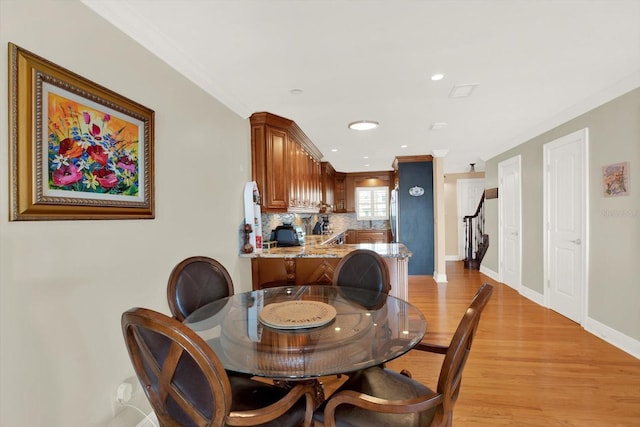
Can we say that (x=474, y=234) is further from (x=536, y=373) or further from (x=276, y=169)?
(x=276, y=169)

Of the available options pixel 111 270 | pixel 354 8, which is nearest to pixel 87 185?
pixel 111 270

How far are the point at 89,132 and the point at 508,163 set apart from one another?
18.2 feet

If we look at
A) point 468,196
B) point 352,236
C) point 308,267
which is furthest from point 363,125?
point 468,196

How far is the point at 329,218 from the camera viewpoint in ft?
27.6

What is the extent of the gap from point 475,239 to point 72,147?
7.35 m

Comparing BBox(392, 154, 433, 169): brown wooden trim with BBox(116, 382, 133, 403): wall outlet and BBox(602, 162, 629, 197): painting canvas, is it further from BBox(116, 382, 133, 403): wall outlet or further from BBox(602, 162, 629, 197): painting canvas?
BBox(116, 382, 133, 403): wall outlet

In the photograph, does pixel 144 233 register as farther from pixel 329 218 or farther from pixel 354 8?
pixel 329 218

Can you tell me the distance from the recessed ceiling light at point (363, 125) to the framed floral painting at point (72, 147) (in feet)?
7.81

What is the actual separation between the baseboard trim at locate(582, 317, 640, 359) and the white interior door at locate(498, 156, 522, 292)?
5.34 feet

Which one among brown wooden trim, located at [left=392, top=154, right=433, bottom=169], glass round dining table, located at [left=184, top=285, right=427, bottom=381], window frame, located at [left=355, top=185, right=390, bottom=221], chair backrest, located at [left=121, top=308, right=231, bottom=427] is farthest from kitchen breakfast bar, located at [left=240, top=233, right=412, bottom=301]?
window frame, located at [left=355, top=185, right=390, bottom=221]

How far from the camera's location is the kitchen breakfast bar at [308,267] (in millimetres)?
3025

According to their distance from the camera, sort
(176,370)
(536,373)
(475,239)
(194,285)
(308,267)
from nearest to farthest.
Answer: (176,370)
(194,285)
(536,373)
(308,267)
(475,239)

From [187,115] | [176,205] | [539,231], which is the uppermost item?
[187,115]

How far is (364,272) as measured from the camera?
2.31m
